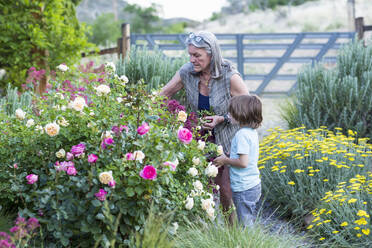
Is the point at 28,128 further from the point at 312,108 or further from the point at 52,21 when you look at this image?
the point at 52,21

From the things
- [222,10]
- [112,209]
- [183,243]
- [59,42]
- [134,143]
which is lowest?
[183,243]

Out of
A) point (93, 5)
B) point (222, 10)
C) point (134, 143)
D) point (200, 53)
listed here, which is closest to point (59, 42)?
point (200, 53)

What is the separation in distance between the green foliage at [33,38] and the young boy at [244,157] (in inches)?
198

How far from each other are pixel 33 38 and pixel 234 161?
5.30 meters

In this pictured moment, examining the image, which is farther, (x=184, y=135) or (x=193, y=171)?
(x=193, y=171)

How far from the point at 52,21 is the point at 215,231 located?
574 centimetres

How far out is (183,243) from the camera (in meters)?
2.65

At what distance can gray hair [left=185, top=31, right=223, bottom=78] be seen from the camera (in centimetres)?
336

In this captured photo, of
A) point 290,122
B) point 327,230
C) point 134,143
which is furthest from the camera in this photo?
point 290,122

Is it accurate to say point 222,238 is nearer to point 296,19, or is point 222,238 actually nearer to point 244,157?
point 244,157

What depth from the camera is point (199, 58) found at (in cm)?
342

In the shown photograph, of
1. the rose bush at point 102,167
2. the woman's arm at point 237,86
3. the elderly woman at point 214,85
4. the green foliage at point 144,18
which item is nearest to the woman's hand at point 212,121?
the elderly woman at point 214,85

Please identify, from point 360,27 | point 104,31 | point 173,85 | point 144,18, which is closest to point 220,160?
point 173,85

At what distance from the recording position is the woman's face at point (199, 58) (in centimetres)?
339
